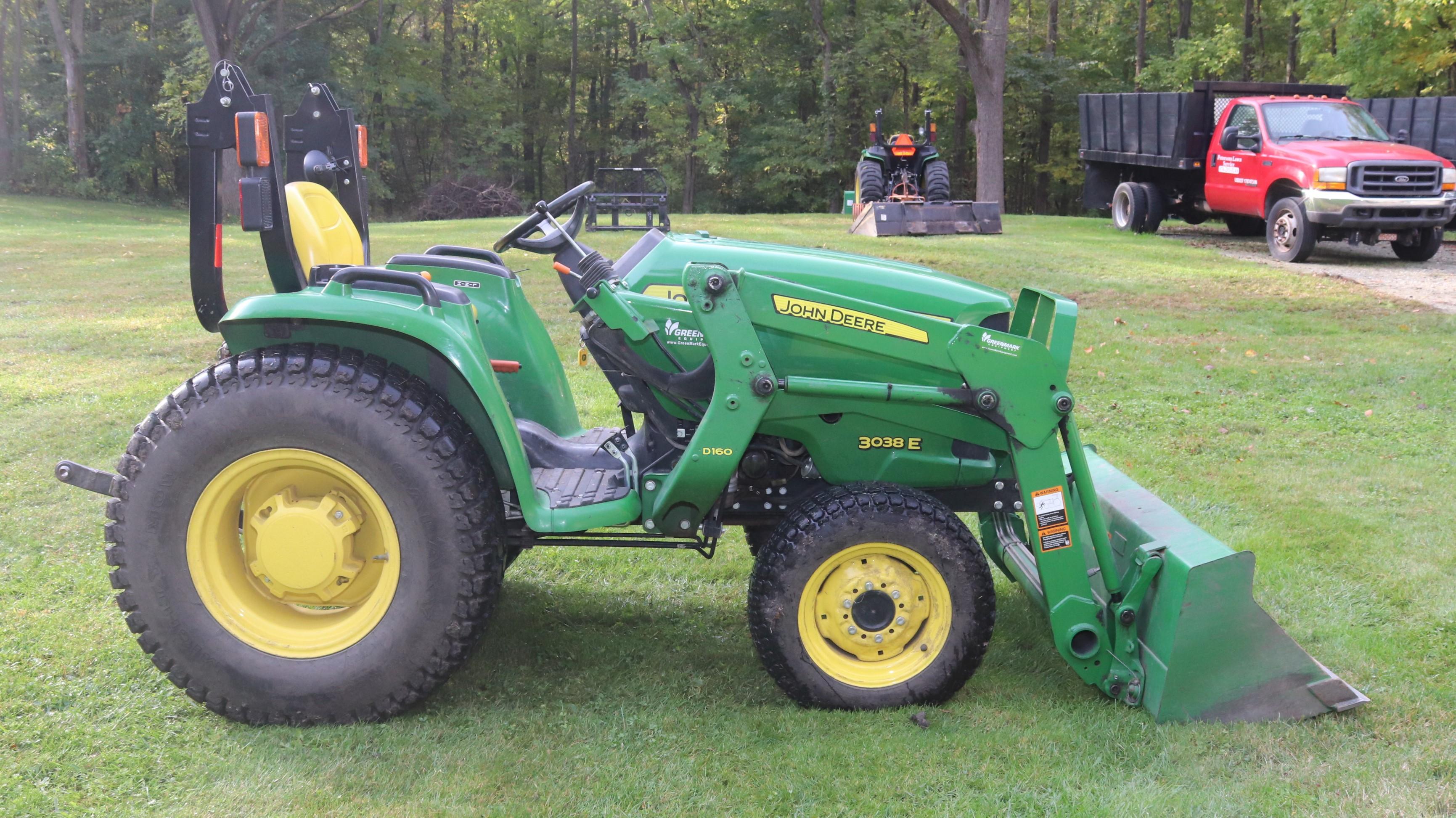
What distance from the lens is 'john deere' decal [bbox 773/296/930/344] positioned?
3.17m

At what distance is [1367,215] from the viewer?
12.8 m

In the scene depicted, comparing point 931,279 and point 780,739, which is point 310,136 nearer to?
point 931,279

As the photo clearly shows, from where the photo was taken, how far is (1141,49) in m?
31.0

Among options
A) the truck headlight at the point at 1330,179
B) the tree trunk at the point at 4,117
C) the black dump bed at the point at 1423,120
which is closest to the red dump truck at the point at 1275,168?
the truck headlight at the point at 1330,179

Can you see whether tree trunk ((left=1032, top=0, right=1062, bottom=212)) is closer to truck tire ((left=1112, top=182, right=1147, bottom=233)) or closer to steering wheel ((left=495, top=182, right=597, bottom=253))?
truck tire ((left=1112, top=182, right=1147, bottom=233))

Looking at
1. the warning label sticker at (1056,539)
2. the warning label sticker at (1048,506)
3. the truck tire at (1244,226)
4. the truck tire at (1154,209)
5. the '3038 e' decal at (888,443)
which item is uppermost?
the truck tire at (1154,209)

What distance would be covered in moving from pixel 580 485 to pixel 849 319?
1.02 metres

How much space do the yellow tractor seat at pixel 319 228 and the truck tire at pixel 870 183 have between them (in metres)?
14.9

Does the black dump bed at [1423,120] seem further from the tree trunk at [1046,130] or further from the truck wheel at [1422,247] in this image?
the tree trunk at [1046,130]

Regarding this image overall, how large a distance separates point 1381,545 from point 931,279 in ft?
8.34

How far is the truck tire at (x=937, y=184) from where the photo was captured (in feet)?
59.8

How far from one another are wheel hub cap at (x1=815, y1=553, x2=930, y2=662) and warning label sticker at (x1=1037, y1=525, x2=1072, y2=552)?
14.7 inches

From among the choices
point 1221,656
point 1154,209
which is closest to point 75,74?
point 1154,209

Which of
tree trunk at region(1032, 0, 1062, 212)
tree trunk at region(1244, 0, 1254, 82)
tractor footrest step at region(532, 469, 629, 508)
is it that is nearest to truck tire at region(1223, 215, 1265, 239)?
tree trunk at region(1244, 0, 1254, 82)
